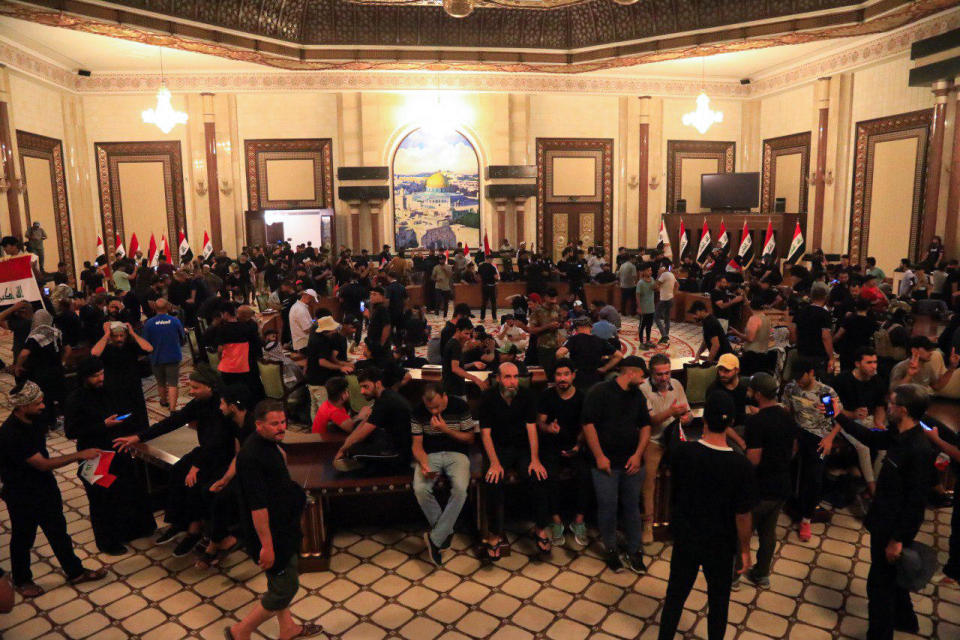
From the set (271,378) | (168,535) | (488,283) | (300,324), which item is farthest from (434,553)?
(488,283)

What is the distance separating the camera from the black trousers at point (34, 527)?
4305 millimetres

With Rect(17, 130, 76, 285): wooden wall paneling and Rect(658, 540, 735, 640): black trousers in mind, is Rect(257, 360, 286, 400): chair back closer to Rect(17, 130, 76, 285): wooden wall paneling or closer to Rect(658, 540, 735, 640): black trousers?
Rect(658, 540, 735, 640): black trousers

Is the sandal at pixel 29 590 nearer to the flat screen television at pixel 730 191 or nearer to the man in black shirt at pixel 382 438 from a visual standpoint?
the man in black shirt at pixel 382 438

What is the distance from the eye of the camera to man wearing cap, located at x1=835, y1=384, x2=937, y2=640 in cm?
366

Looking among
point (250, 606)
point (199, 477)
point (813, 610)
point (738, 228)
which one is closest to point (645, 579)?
point (813, 610)

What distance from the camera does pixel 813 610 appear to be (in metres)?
4.24

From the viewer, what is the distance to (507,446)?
5.00 meters

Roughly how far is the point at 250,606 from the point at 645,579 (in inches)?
100

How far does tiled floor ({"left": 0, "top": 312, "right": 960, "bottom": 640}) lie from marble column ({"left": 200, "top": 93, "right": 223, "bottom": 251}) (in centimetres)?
1312

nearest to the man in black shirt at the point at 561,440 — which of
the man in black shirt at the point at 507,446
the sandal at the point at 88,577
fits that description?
the man in black shirt at the point at 507,446

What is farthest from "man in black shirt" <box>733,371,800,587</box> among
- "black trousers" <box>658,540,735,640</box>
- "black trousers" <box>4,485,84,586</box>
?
→ "black trousers" <box>4,485,84,586</box>

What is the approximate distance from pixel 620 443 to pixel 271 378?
393 centimetres

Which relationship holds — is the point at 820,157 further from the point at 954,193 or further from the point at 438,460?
the point at 438,460

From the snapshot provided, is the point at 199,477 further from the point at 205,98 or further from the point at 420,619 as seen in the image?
the point at 205,98
